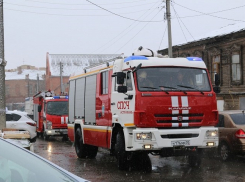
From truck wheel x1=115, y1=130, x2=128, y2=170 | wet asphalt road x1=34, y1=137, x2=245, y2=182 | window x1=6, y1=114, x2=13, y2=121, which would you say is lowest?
wet asphalt road x1=34, y1=137, x2=245, y2=182

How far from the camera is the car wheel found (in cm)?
1287

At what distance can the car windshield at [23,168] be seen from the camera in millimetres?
3791

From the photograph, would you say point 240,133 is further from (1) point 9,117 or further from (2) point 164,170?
(1) point 9,117

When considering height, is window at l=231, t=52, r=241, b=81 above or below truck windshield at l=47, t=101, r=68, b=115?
above

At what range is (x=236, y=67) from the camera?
29812mm

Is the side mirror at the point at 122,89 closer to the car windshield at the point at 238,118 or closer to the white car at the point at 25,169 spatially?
the car windshield at the point at 238,118

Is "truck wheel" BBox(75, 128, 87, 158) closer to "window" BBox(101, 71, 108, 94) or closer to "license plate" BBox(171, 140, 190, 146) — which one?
"window" BBox(101, 71, 108, 94)

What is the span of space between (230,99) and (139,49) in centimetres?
1983

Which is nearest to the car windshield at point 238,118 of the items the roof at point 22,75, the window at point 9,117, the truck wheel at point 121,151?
the truck wheel at point 121,151

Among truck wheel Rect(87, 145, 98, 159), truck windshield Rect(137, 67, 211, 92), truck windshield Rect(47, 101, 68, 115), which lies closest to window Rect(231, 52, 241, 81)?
truck windshield Rect(47, 101, 68, 115)

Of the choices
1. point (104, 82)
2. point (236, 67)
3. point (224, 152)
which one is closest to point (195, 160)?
point (224, 152)

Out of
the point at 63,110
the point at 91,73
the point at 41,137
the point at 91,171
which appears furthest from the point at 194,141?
the point at 41,137

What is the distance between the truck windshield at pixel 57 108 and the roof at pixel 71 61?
47.2 meters

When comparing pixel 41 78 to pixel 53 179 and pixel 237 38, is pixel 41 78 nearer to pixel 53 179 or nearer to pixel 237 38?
pixel 237 38
